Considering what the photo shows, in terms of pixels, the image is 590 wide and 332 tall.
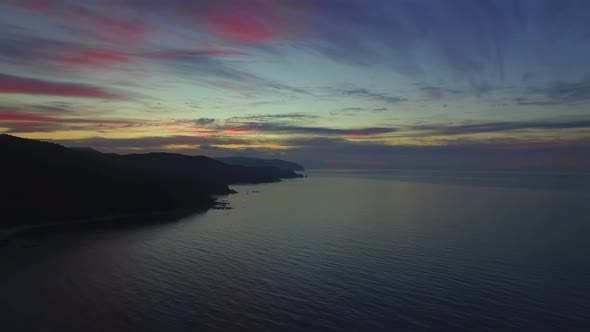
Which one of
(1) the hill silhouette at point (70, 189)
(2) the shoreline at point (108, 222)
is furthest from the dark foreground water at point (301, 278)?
(1) the hill silhouette at point (70, 189)

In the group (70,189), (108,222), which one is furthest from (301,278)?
(70,189)

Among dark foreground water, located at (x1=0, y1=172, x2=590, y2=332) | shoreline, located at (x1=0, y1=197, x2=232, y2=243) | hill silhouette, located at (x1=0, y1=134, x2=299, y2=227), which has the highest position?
hill silhouette, located at (x1=0, y1=134, x2=299, y2=227)

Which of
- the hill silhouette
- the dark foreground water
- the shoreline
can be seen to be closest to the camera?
the dark foreground water

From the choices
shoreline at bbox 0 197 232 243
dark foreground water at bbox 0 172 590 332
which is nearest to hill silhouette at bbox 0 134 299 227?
shoreline at bbox 0 197 232 243

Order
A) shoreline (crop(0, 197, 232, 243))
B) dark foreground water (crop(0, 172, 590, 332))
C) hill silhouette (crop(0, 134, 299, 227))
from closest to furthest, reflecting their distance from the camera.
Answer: dark foreground water (crop(0, 172, 590, 332)) → shoreline (crop(0, 197, 232, 243)) → hill silhouette (crop(0, 134, 299, 227))

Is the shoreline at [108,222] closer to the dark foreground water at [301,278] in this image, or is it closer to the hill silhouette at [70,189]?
the hill silhouette at [70,189]

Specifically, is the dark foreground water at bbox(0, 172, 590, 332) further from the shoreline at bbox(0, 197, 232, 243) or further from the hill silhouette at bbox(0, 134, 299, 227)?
the hill silhouette at bbox(0, 134, 299, 227)

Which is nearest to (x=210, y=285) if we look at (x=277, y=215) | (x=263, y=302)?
(x=263, y=302)

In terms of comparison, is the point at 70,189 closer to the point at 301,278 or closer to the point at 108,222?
the point at 108,222

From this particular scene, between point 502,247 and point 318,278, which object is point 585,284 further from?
point 318,278

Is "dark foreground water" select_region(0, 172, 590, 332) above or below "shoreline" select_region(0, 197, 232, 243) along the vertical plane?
above
